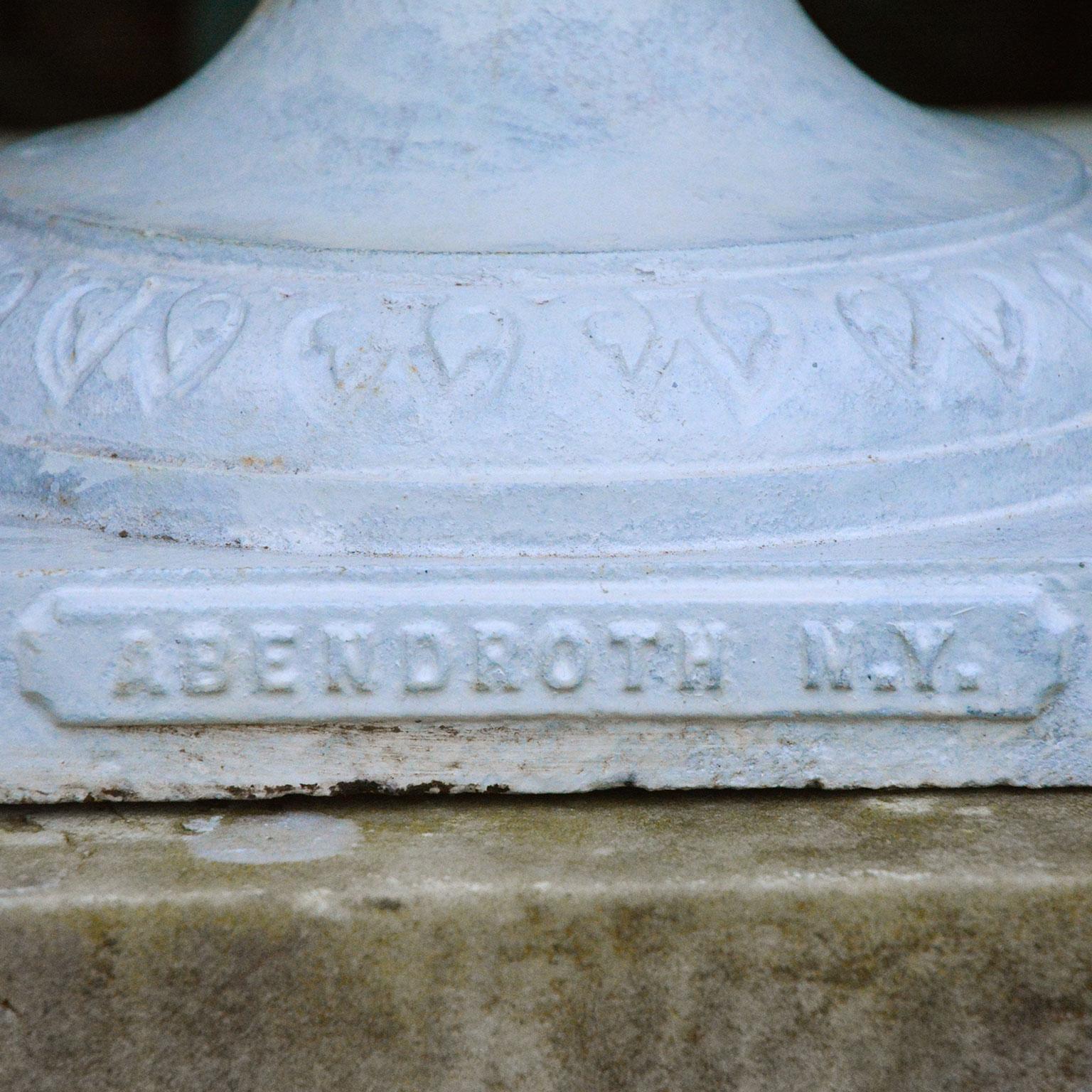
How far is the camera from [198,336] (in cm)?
126

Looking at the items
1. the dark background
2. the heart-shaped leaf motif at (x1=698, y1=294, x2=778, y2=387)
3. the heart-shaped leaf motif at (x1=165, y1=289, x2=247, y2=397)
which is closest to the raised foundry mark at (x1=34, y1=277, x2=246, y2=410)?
the heart-shaped leaf motif at (x1=165, y1=289, x2=247, y2=397)

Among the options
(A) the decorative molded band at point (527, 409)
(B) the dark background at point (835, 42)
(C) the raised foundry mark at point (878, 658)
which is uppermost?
(A) the decorative molded band at point (527, 409)

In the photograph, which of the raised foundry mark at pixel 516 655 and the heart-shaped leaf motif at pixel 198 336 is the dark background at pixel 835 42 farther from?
the raised foundry mark at pixel 516 655

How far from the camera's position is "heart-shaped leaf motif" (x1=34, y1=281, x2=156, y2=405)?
4.21 feet

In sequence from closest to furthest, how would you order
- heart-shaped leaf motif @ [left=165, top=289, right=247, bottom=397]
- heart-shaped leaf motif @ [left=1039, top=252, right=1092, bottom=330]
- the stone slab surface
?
the stone slab surface → heart-shaped leaf motif @ [left=165, top=289, right=247, bottom=397] → heart-shaped leaf motif @ [left=1039, top=252, right=1092, bottom=330]

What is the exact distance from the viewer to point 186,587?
1.19 metres

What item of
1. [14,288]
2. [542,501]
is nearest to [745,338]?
[542,501]

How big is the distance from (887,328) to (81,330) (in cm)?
69

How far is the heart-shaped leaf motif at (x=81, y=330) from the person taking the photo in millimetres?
1284

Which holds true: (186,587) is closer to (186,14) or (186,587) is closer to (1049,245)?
(1049,245)

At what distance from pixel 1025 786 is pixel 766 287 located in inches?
18.8

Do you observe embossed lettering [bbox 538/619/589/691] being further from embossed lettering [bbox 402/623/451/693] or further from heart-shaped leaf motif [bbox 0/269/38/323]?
heart-shaped leaf motif [bbox 0/269/38/323]

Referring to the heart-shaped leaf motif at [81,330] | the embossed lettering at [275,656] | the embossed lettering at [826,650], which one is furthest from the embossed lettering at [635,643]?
the heart-shaped leaf motif at [81,330]

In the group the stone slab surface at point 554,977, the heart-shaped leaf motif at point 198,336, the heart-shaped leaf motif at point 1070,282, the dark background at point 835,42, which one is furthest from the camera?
the dark background at point 835,42
